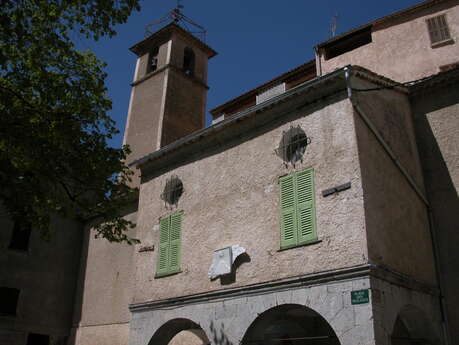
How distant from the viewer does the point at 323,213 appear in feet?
31.1

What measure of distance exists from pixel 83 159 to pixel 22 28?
3.08 metres

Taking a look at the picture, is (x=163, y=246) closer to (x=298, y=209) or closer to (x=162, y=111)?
(x=298, y=209)

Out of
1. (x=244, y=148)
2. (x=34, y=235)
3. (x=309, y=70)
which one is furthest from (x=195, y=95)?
(x=244, y=148)

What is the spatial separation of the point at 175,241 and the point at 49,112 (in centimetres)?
436

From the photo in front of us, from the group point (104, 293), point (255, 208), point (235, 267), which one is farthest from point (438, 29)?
point (104, 293)

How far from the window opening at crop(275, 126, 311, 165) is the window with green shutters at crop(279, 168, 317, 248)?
0.43m

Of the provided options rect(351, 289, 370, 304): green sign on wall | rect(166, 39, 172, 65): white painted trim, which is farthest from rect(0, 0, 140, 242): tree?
rect(166, 39, 172, 65): white painted trim

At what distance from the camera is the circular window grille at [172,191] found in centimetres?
1300

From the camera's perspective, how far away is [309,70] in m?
18.0

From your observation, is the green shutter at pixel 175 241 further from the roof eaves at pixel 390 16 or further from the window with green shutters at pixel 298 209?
the roof eaves at pixel 390 16

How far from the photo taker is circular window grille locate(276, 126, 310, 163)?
10469 mm

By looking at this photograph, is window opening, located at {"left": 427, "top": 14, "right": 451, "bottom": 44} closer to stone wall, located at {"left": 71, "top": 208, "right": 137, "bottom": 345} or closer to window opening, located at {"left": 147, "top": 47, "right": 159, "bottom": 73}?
stone wall, located at {"left": 71, "top": 208, "right": 137, "bottom": 345}

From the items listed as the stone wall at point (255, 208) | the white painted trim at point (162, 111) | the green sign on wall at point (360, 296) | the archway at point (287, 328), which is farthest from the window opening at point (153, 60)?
the green sign on wall at point (360, 296)

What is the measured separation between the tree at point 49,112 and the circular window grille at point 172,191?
1.73 metres
